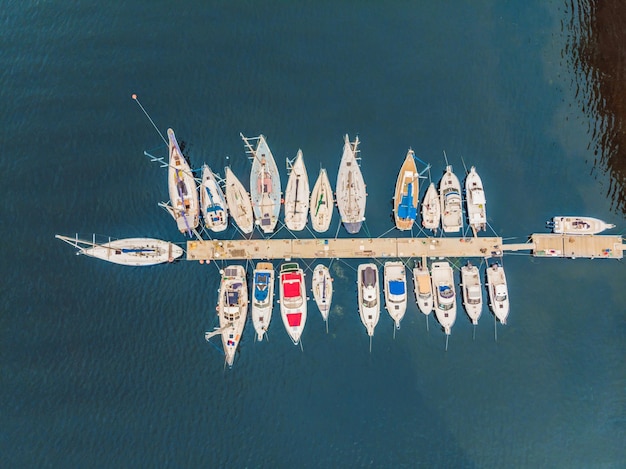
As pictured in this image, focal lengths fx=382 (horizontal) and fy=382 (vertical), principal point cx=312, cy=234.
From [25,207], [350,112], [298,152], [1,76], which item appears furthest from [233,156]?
[1,76]

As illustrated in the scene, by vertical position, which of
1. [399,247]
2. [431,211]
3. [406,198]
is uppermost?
[406,198]

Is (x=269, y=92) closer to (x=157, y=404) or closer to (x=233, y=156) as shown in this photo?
(x=233, y=156)

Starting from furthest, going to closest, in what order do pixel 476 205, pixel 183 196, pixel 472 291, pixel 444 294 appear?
1. pixel 183 196
2. pixel 476 205
3. pixel 472 291
4. pixel 444 294

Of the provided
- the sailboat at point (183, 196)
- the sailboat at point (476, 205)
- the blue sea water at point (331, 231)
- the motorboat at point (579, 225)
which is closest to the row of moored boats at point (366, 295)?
the blue sea water at point (331, 231)

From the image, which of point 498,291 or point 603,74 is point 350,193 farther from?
point 603,74

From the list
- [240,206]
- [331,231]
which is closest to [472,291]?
[331,231]

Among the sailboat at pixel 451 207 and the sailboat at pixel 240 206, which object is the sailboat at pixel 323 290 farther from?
the sailboat at pixel 451 207

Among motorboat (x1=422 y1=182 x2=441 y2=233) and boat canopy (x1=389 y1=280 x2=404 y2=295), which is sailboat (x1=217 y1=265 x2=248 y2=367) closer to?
boat canopy (x1=389 y1=280 x2=404 y2=295)

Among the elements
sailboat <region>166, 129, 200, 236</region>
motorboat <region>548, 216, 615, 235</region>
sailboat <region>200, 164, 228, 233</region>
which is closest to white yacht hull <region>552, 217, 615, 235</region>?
motorboat <region>548, 216, 615, 235</region>
